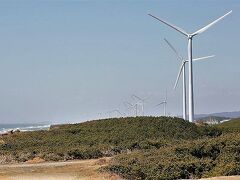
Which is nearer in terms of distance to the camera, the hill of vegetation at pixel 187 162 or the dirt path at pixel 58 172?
the hill of vegetation at pixel 187 162

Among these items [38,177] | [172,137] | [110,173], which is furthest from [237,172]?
[172,137]

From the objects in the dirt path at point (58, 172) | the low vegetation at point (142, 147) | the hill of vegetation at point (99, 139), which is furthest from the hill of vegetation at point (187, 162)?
the hill of vegetation at point (99, 139)

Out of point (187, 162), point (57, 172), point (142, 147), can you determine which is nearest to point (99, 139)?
point (142, 147)

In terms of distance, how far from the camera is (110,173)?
1045 inches

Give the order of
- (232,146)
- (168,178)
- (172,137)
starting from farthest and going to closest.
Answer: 1. (172,137)
2. (232,146)
3. (168,178)

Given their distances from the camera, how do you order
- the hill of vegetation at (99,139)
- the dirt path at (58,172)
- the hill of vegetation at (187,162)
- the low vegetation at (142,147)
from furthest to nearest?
the hill of vegetation at (99,139)
the dirt path at (58,172)
the low vegetation at (142,147)
the hill of vegetation at (187,162)

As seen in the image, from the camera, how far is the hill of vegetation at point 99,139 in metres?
38.6

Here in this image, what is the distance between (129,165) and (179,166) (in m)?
2.49

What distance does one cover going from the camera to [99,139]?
150 ft

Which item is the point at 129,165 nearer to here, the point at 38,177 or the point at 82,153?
the point at 38,177

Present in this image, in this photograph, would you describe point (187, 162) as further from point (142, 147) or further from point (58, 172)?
point (142, 147)

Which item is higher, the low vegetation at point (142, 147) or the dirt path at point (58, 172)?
the low vegetation at point (142, 147)

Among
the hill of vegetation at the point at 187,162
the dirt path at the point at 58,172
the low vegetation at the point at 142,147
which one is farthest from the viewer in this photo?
the dirt path at the point at 58,172

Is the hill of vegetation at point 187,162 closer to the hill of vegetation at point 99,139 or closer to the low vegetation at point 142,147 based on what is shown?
the low vegetation at point 142,147
